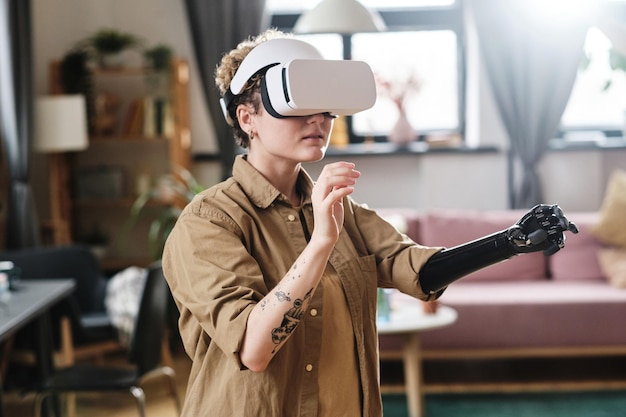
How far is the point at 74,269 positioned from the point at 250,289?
355 centimetres

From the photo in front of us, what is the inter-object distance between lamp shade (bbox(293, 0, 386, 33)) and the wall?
2.51m

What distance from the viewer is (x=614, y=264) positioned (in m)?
5.01

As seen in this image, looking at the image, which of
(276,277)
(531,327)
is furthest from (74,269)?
(276,277)

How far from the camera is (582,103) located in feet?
19.8

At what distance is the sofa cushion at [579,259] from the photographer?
202 inches

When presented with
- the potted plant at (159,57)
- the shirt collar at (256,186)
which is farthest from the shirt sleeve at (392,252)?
the potted plant at (159,57)

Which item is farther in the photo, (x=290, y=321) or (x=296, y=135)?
(x=296, y=135)

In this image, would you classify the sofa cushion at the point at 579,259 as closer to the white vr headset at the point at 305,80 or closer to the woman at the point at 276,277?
the woman at the point at 276,277


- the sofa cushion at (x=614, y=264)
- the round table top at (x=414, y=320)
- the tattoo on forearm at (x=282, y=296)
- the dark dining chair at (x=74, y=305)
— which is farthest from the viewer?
the sofa cushion at (x=614, y=264)

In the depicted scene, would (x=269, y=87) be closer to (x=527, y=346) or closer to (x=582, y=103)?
(x=527, y=346)

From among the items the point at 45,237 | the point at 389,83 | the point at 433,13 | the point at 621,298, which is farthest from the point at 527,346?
the point at 45,237

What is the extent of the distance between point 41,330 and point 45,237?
214 centimetres

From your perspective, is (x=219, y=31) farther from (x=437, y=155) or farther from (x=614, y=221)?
(x=614, y=221)

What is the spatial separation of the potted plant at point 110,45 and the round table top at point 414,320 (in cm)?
229
